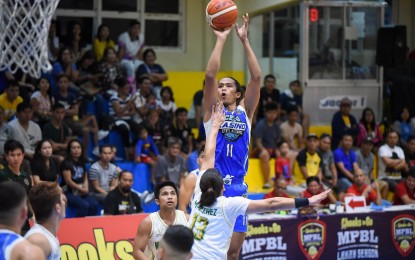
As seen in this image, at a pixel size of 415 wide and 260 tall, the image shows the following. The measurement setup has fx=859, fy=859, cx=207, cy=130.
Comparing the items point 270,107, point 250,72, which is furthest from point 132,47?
point 250,72

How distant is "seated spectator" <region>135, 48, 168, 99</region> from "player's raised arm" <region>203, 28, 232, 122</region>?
7.15 meters

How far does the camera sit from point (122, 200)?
36.4 ft

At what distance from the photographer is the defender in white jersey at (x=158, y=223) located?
7758 millimetres

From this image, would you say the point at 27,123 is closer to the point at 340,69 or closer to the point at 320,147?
the point at 320,147

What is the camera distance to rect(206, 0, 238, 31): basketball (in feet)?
24.9

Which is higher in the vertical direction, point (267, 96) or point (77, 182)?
point (267, 96)

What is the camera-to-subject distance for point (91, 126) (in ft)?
43.7

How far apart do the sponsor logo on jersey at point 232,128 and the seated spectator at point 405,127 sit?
877 centimetres

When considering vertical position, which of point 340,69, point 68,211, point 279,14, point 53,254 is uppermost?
point 279,14

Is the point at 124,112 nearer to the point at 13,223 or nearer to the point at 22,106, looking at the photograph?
the point at 22,106

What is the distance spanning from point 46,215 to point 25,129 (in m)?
6.87

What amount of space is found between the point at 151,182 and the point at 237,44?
14.7 ft

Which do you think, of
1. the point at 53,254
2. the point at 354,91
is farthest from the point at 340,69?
the point at 53,254

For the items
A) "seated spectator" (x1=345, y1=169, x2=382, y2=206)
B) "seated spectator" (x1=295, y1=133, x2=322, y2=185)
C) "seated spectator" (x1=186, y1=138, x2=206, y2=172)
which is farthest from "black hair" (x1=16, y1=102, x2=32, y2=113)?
"seated spectator" (x1=345, y1=169, x2=382, y2=206)
